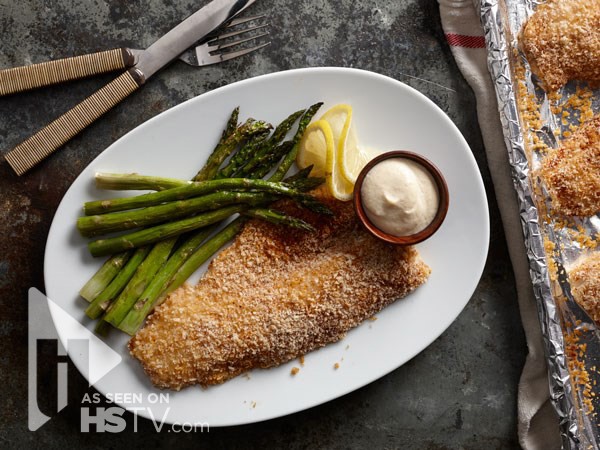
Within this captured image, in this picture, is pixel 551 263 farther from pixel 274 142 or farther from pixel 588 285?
pixel 274 142

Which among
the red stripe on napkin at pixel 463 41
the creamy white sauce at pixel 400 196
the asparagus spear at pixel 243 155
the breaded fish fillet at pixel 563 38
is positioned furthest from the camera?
the red stripe on napkin at pixel 463 41

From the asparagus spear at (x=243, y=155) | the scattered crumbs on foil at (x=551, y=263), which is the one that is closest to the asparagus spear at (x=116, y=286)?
the asparagus spear at (x=243, y=155)

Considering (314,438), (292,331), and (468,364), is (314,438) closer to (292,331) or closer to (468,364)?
(292,331)

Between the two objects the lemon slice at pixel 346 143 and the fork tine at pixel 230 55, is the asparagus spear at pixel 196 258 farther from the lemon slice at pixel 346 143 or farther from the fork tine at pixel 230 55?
the fork tine at pixel 230 55

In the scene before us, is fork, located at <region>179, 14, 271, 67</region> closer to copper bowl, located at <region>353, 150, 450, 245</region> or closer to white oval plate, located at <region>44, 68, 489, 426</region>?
white oval plate, located at <region>44, 68, 489, 426</region>

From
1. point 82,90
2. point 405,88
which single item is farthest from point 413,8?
point 82,90

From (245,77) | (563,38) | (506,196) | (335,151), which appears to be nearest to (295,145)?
(335,151)

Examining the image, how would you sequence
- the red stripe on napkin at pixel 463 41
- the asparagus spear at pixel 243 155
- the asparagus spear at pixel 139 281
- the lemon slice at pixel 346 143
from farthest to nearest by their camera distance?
1. the red stripe on napkin at pixel 463 41
2. the asparagus spear at pixel 243 155
3. the asparagus spear at pixel 139 281
4. the lemon slice at pixel 346 143

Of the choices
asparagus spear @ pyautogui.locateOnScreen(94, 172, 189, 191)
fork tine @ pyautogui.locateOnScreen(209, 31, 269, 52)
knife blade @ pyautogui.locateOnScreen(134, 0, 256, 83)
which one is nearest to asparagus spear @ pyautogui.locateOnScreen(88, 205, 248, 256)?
asparagus spear @ pyautogui.locateOnScreen(94, 172, 189, 191)
